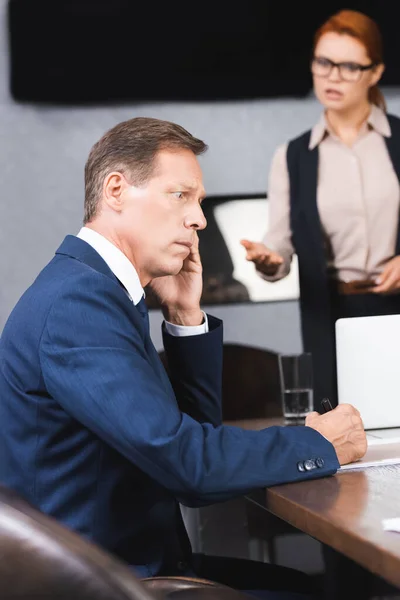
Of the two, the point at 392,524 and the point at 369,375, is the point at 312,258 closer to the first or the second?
the point at 369,375

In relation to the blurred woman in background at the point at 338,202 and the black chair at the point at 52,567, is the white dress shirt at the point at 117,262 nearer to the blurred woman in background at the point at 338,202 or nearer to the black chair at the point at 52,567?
the black chair at the point at 52,567

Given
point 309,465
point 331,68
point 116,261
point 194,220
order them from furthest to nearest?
1. point 331,68
2. point 194,220
3. point 116,261
4. point 309,465

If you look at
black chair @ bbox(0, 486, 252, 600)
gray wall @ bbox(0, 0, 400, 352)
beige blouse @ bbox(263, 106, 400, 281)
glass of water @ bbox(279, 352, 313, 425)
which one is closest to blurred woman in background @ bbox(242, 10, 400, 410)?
beige blouse @ bbox(263, 106, 400, 281)

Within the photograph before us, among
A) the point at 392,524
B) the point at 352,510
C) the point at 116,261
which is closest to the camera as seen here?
the point at 392,524

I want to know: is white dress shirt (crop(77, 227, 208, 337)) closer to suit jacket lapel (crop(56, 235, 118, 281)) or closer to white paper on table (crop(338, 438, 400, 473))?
suit jacket lapel (crop(56, 235, 118, 281))

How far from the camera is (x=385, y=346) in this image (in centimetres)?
210

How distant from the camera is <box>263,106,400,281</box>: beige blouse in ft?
9.80

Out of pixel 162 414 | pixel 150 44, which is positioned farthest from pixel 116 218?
pixel 150 44

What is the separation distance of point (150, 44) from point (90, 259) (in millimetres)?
1630

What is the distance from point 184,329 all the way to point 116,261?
0.42m

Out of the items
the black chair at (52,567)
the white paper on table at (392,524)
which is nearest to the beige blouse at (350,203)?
the white paper on table at (392,524)

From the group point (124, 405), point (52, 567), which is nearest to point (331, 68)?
point (124, 405)

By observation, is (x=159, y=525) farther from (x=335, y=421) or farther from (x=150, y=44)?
(x=150, y=44)

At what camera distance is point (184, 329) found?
6.55ft
